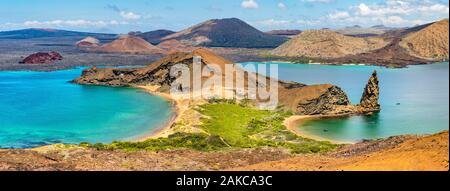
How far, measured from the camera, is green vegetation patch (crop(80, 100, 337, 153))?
43747mm

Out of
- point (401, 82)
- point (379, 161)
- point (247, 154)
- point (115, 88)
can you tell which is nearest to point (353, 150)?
point (247, 154)

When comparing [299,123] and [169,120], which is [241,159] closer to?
[299,123]

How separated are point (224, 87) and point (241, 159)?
177ft

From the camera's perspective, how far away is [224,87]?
89.2 m

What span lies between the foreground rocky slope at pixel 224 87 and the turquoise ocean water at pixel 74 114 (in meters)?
6.74

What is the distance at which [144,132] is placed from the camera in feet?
204

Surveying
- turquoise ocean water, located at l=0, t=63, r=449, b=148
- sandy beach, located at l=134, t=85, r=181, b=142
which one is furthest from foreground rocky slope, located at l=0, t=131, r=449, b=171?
turquoise ocean water, located at l=0, t=63, r=449, b=148

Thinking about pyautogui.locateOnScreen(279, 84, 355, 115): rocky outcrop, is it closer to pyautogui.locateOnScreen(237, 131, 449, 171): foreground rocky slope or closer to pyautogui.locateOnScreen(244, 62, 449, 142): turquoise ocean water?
pyautogui.locateOnScreen(244, 62, 449, 142): turquoise ocean water

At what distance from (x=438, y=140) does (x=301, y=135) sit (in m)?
32.7

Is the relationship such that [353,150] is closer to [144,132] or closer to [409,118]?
[144,132]

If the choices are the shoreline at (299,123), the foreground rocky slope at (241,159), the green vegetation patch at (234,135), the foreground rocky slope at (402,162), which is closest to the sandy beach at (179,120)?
the shoreline at (299,123)

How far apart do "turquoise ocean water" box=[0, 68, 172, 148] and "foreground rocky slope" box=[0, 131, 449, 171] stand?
24561 mm

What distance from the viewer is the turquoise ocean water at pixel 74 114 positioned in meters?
60.8
